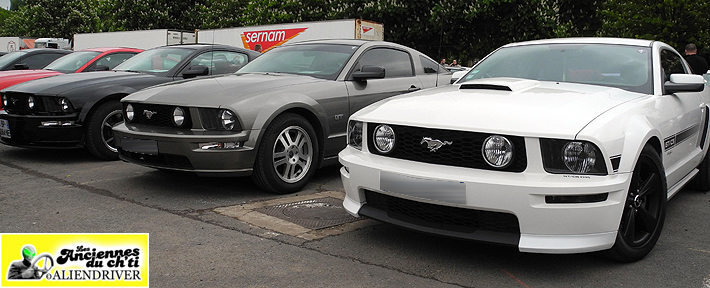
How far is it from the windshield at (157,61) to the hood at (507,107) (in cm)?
424

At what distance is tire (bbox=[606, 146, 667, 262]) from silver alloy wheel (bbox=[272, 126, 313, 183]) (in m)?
2.75

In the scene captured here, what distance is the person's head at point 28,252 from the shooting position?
3070 millimetres

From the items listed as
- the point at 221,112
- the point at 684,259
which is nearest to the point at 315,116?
the point at 221,112

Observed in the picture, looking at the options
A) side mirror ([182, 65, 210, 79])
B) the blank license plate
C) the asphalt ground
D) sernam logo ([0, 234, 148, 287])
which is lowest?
the asphalt ground

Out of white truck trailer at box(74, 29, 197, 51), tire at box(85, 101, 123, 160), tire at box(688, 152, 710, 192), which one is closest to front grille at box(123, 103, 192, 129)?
A: tire at box(85, 101, 123, 160)

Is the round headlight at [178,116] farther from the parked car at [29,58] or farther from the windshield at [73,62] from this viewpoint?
the parked car at [29,58]

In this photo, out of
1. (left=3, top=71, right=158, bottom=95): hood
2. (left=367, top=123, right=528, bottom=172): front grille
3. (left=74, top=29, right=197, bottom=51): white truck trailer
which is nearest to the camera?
(left=367, top=123, right=528, bottom=172): front grille

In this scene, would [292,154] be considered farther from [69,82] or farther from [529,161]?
[69,82]

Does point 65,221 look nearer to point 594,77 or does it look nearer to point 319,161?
point 319,161

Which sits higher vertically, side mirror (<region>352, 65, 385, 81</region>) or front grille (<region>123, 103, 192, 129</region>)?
side mirror (<region>352, 65, 385, 81</region>)

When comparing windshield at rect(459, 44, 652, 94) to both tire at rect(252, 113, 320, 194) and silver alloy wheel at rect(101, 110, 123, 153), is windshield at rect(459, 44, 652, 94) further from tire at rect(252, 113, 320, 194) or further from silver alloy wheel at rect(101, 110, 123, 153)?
silver alloy wheel at rect(101, 110, 123, 153)

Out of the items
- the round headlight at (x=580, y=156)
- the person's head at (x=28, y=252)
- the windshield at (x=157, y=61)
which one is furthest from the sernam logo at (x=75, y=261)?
the windshield at (x=157, y=61)

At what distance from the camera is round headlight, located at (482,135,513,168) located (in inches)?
124

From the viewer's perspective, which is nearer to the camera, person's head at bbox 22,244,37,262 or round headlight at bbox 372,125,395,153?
person's head at bbox 22,244,37,262
